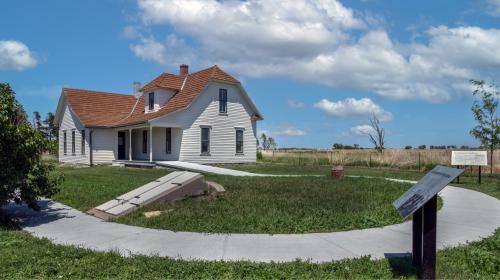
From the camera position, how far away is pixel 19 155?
30.3ft

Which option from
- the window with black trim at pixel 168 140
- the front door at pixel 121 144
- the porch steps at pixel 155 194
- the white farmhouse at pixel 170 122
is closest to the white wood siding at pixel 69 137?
the white farmhouse at pixel 170 122

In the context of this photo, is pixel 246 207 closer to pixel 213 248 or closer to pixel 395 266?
pixel 213 248

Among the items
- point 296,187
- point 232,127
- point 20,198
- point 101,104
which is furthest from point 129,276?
point 101,104

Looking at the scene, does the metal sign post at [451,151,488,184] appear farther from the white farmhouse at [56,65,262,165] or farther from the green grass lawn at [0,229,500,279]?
the white farmhouse at [56,65,262,165]

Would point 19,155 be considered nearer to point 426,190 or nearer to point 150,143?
point 426,190

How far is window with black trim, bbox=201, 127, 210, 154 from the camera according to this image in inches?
1182

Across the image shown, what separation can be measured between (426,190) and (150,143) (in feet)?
78.2

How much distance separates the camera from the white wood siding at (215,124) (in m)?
29.0

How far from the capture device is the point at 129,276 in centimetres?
540

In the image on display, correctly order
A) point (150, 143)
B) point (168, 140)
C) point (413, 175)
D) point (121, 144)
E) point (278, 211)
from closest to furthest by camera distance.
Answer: point (278, 211) < point (413, 175) < point (150, 143) < point (168, 140) < point (121, 144)

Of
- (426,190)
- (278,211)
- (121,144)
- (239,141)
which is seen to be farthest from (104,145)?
(426,190)

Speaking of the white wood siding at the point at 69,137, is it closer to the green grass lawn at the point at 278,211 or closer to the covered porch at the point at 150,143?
the covered porch at the point at 150,143

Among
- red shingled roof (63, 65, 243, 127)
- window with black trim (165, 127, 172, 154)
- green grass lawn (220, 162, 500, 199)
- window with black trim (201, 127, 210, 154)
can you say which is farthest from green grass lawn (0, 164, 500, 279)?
window with black trim (201, 127, 210, 154)

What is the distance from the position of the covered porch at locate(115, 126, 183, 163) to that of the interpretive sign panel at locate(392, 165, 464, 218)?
23295mm
